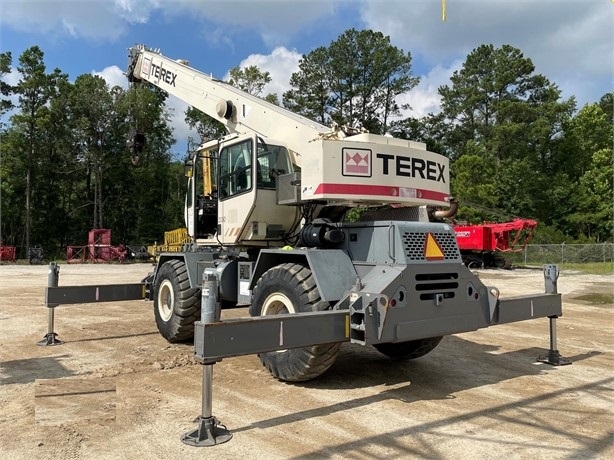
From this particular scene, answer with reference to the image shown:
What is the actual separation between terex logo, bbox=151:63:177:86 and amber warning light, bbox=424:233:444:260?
21.7ft

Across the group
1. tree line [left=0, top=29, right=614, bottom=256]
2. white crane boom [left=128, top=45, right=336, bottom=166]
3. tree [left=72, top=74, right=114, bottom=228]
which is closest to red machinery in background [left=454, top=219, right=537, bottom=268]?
tree line [left=0, top=29, right=614, bottom=256]

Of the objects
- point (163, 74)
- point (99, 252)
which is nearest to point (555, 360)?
point (163, 74)

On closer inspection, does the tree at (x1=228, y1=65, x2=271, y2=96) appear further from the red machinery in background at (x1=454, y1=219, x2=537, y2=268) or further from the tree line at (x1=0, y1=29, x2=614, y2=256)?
the red machinery in background at (x1=454, y1=219, x2=537, y2=268)

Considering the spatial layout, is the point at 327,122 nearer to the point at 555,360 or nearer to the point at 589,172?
the point at 589,172

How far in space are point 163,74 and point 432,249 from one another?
23.9 feet

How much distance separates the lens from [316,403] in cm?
518

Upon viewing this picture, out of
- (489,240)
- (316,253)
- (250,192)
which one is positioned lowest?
(316,253)

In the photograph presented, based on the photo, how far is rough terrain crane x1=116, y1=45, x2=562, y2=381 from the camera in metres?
4.98

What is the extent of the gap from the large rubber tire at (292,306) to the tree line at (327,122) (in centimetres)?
3732

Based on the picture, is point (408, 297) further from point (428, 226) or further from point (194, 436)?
point (194, 436)

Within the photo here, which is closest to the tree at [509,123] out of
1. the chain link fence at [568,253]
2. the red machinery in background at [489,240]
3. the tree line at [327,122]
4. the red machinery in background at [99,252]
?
the tree line at [327,122]

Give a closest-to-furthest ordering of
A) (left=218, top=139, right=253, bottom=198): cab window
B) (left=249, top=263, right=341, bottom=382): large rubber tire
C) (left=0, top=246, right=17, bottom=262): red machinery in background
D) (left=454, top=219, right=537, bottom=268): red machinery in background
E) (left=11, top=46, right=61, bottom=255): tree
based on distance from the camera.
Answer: (left=249, top=263, right=341, bottom=382): large rubber tire → (left=218, top=139, right=253, bottom=198): cab window → (left=454, top=219, right=537, bottom=268): red machinery in background → (left=0, top=246, right=17, bottom=262): red machinery in background → (left=11, top=46, right=61, bottom=255): tree

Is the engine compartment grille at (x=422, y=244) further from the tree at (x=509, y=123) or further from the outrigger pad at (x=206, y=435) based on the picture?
the tree at (x=509, y=123)

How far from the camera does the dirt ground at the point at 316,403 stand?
410 cm
